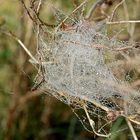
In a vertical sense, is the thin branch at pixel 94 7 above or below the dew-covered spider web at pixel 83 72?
above

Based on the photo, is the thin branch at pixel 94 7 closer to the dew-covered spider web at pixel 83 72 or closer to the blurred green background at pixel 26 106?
the dew-covered spider web at pixel 83 72

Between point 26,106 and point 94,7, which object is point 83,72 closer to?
point 94,7

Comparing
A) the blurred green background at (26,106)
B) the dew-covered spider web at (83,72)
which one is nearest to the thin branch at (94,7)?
the dew-covered spider web at (83,72)

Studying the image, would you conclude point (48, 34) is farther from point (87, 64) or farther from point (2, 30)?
point (2, 30)

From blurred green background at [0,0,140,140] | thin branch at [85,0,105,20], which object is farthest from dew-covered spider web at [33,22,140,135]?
blurred green background at [0,0,140,140]

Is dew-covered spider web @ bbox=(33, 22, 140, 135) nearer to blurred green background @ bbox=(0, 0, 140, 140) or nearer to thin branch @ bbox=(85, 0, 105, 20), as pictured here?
thin branch @ bbox=(85, 0, 105, 20)

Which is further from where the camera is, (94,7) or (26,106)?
(26,106)

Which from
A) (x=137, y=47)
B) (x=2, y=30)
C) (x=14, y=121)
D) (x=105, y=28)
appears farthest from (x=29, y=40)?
(x=137, y=47)

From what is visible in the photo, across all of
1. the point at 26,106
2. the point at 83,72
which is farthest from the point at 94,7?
the point at 26,106
